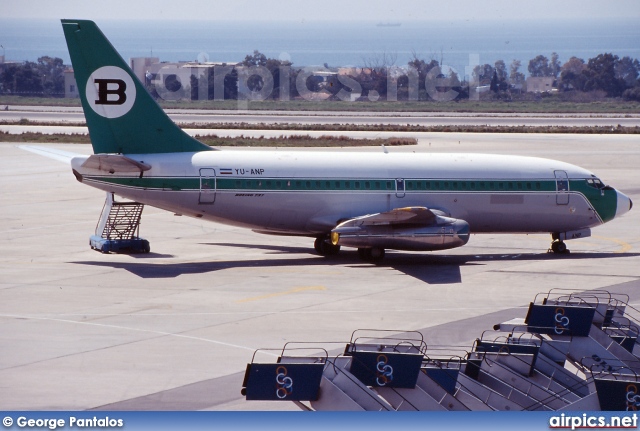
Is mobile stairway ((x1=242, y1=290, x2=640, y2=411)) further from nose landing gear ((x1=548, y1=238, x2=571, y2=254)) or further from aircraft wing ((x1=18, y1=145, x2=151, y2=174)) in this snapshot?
nose landing gear ((x1=548, y1=238, x2=571, y2=254))

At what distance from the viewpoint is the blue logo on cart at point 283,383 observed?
1641 cm

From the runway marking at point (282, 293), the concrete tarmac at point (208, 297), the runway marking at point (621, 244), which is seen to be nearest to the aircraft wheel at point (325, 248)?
the concrete tarmac at point (208, 297)

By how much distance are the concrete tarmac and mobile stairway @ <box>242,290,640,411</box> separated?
3595 mm

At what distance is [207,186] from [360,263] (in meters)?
6.85

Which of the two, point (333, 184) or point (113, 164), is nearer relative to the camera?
point (113, 164)

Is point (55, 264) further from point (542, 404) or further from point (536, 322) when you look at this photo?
point (542, 404)

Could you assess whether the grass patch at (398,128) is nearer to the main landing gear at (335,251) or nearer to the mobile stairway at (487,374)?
the main landing gear at (335,251)

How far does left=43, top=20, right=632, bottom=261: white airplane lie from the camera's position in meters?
38.4

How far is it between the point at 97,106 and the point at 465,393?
954 inches

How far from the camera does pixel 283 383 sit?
16438mm

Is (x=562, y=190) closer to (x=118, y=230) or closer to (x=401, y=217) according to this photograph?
(x=401, y=217)

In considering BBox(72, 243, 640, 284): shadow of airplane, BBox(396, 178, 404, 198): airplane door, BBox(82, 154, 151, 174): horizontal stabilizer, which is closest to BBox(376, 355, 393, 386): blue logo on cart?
BBox(72, 243, 640, 284): shadow of airplane

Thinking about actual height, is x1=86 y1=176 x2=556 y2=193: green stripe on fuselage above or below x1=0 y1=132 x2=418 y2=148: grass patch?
above

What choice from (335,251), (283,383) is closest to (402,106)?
(335,251)
